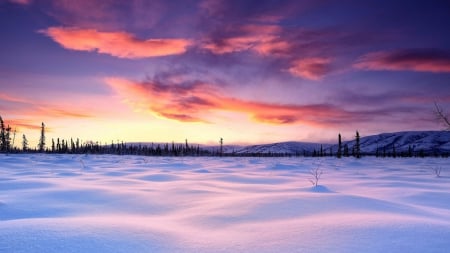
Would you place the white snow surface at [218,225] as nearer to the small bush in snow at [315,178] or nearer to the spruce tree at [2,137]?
the small bush in snow at [315,178]

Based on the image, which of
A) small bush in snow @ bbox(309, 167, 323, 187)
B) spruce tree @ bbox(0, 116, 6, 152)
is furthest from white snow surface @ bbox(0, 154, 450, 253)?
spruce tree @ bbox(0, 116, 6, 152)

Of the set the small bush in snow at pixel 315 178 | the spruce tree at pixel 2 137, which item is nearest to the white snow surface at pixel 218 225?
the small bush in snow at pixel 315 178

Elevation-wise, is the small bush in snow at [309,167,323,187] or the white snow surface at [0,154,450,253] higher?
the white snow surface at [0,154,450,253]

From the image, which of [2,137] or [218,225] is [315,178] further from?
[2,137]

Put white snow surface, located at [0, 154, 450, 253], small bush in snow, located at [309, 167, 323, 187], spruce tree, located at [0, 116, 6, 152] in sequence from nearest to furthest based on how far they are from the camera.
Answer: white snow surface, located at [0, 154, 450, 253], small bush in snow, located at [309, 167, 323, 187], spruce tree, located at [0, 116, 6, 152]

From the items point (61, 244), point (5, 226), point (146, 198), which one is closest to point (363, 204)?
point (146, 198)

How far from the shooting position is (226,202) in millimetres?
4809

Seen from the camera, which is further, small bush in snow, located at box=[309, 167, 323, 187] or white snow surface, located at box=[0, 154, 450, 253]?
small bush in snow, located at box=[309, 167, 323, 187]

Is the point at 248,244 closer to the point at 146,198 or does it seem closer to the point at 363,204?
the point at 363,204

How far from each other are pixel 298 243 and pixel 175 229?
1.24 meters

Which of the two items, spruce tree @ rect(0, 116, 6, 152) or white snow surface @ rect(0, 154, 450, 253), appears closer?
white snow surface @ rect(0, 154, 450, 253)

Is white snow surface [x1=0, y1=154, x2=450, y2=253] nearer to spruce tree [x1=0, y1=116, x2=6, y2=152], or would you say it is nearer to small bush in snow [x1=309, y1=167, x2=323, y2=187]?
small bush in snow [x1=309, y1=167, x2=323, y2=187]

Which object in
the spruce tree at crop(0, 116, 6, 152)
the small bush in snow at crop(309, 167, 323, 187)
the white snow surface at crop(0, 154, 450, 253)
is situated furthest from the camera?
the spruce tree at crop(0, 116, 6, 152)

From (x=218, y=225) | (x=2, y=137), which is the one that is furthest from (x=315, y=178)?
(x=2, y=137)
